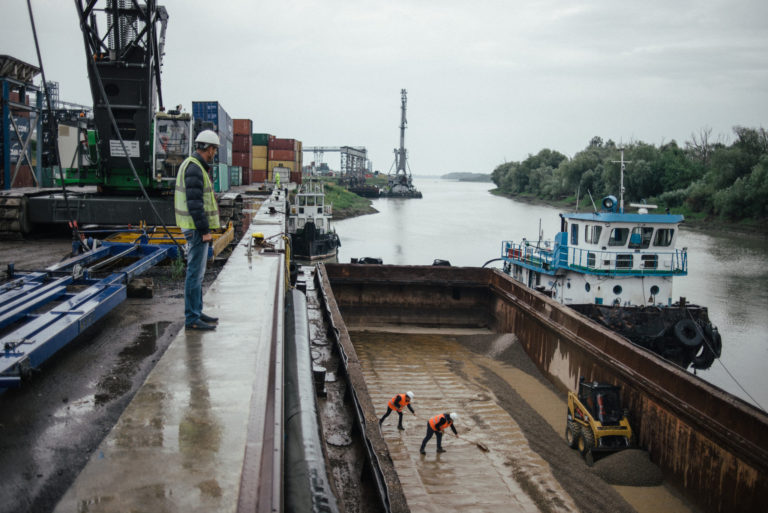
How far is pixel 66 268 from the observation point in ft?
23.3

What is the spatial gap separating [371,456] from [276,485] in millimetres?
1789

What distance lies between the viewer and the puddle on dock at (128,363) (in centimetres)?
447

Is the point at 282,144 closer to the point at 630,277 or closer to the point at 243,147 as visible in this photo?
the point at 243,147

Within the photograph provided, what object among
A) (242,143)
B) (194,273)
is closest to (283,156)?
(242,143)

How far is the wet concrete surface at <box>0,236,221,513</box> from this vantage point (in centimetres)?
317

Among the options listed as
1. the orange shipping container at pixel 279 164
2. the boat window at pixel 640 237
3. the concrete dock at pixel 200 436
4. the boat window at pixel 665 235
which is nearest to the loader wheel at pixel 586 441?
the concrete dock at pixel 200 436

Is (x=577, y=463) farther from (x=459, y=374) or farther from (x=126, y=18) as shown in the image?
(x=126, y=18)

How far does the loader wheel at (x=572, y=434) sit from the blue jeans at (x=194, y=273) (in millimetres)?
6436

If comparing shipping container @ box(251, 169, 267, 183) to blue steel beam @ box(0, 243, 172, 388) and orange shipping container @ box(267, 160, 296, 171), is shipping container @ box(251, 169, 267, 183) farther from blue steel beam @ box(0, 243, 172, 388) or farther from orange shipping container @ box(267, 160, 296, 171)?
blue steel beam @ box(0, 243, 172, 388)

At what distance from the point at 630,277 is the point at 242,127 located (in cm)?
3654

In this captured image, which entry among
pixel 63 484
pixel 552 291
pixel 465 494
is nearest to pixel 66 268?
pixel 63 484

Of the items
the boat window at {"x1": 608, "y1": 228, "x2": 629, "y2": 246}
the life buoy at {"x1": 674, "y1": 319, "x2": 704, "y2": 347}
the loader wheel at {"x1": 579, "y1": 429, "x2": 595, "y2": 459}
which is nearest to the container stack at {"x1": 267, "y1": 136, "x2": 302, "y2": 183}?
the boat window at {"x1": 608, "y1": 228, "x2": 629, "y2": 246}

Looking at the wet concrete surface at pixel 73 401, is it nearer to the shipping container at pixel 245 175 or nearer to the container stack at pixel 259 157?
the shipping container at pixel 245 175

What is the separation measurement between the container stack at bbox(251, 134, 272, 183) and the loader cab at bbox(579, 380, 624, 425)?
1888 inches
